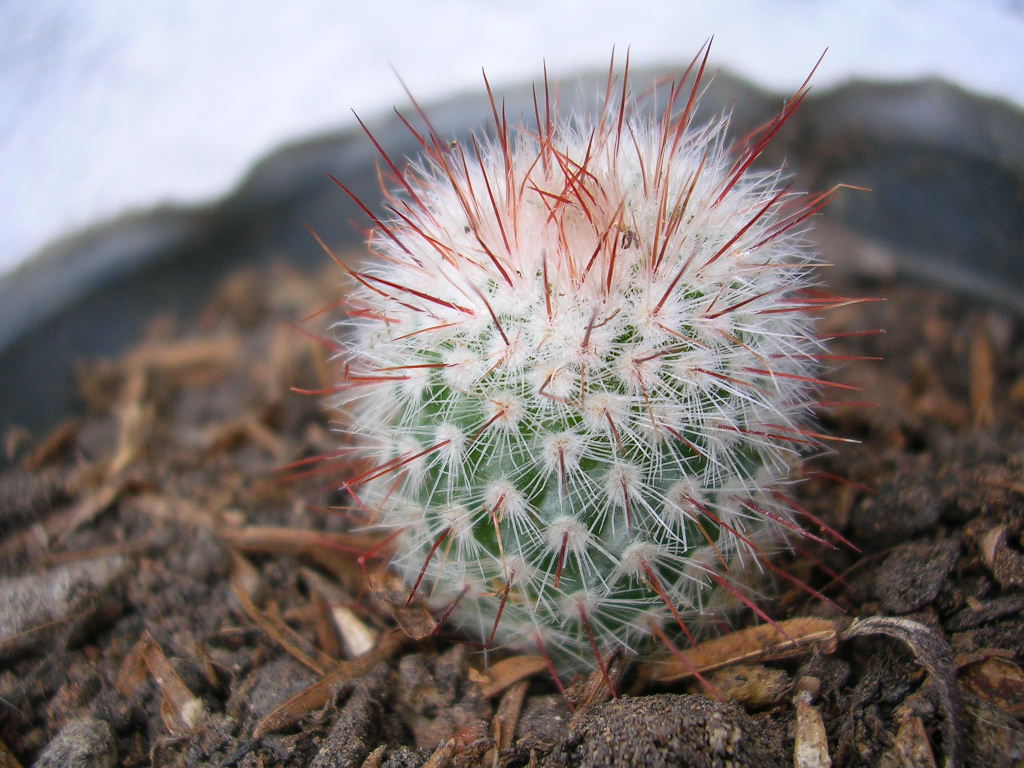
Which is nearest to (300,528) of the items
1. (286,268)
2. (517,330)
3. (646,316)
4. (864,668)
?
(517,330)

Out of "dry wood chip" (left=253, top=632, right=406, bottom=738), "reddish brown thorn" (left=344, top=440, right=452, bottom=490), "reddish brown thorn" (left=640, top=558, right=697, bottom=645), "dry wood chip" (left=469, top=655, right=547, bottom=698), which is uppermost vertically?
"reddish brown thorn" (left=344, top=440, right=452, bottom=490)

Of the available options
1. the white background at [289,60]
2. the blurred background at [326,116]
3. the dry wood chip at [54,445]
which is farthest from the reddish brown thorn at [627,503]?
the dry wood chip at [54,445]

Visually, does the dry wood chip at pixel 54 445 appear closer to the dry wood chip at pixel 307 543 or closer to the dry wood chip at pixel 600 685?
the dry wood chip at pixel 307 543

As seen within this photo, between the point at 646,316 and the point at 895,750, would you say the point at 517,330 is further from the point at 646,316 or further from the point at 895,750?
the point at 895,750

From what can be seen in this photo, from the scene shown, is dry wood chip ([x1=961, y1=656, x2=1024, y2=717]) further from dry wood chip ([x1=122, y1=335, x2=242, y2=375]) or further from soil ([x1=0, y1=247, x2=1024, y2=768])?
dry wood chip ([x1=122, y1=335, x2=242, y2=375])

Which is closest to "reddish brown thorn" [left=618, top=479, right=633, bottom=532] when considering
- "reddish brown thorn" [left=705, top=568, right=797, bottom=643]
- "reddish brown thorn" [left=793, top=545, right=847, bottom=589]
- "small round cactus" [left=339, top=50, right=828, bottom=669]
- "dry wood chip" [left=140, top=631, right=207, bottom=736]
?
"small round cactus" [left=339, top=50, right=828, bottom=669]

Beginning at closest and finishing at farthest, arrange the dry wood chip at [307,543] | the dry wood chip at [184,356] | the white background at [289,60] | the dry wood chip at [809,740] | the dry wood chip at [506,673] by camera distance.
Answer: the dry wood chip at [809,740] → the dry wood chip at [506,673] → the dry wood chip at [307,543] → the white background at [289,60] → the dry wood chip at [184,356]

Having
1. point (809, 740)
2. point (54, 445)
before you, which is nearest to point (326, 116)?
point (54, 445)
